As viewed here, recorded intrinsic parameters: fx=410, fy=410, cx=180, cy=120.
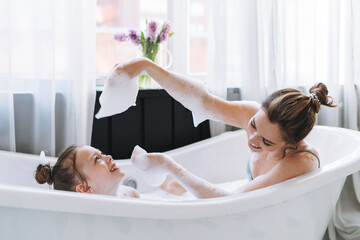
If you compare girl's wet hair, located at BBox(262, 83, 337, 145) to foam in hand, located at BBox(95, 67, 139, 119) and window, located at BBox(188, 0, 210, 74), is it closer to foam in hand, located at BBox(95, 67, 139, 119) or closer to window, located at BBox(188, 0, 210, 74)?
foam in hand, located at BBox(95, 67, 139, 119)

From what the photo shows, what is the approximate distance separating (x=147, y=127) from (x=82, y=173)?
25.7 inches

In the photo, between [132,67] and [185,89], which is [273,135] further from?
[132,67]

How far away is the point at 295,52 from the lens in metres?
2.39

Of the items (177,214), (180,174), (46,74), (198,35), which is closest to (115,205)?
(177,214)

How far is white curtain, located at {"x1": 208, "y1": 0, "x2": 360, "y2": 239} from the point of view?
2244 millimetres

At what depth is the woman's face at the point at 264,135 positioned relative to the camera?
1.28 metres

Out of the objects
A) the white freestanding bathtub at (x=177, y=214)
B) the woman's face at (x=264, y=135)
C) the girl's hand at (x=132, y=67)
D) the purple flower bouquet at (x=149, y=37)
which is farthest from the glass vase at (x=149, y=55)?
the white freestanding bathtub at (x=177, y=214)

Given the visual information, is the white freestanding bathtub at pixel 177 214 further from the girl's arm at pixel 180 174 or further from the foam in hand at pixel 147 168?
the foam in hand at pixel 147 168

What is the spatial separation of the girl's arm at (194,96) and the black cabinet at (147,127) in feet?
1.59

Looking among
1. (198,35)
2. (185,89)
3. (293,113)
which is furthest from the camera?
(198,35)

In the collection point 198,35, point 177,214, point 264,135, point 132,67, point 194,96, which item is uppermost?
point 198,35

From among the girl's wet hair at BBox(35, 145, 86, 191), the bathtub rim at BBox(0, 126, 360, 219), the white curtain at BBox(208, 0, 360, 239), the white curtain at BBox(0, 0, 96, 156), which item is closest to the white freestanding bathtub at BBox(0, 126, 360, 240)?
the bathtub rim at BBox(0, 126, 360, 219)

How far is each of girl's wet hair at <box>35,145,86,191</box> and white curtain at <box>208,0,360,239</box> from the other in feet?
3.34

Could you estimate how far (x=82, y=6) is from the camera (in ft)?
5.94
